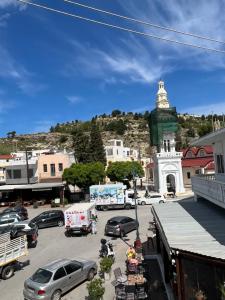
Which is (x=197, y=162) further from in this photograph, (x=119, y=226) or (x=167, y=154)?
(x=119, y=226)

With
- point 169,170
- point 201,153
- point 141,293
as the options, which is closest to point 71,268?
point 141,293

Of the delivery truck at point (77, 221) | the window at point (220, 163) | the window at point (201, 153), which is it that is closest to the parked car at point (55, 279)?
the window at point (220, 163)

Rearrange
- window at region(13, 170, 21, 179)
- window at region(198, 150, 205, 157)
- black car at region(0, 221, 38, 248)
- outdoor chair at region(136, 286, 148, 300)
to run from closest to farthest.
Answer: outdoor chair at region(136, 286, 148, 300), black car at region(0, 221, 38, 248), window at region(13, 170, 21, 179), window at region(198, 150, 205, 157)

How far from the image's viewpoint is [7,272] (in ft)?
67.8

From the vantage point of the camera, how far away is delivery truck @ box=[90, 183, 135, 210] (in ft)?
154

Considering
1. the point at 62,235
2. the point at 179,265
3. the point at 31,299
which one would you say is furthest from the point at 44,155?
the point at 179,265

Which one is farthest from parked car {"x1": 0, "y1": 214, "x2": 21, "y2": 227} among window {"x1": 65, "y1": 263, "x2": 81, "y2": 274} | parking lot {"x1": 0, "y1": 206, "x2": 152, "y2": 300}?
window {"x1": 65, "y1": 263, "x2": 81, "y2": 274}

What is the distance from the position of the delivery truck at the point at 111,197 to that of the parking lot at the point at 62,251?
892cm

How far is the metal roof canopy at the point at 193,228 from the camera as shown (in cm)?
1182

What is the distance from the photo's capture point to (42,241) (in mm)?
29969

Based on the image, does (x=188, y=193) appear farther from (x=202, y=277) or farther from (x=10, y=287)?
(x=202, y=277)

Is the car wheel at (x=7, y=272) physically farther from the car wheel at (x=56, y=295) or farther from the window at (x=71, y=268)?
the car wheel at (x=56, y=295)

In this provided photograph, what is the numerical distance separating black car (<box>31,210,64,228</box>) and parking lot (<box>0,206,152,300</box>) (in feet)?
1.92

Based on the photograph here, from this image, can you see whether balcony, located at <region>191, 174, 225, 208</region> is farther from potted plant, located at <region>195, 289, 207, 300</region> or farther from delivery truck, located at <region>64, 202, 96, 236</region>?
delivery truck, located at <region>64, 202, 96, 236</region>
